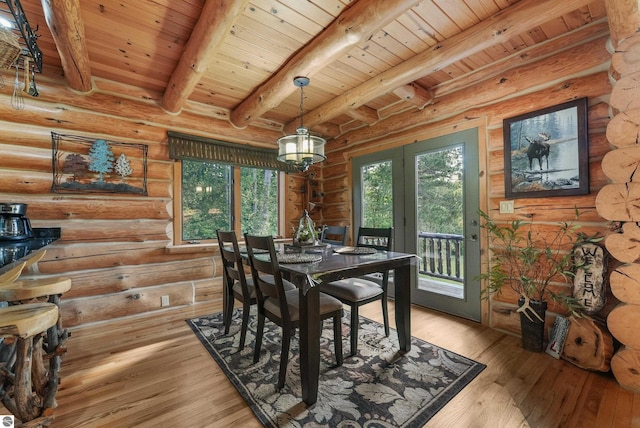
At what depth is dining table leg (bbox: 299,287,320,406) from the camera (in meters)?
1.64

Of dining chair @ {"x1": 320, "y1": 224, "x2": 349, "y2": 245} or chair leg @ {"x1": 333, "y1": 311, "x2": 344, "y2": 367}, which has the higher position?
dining chair @ {"x1": 320, "y1": 224, "x2": 349, "y2": 245}

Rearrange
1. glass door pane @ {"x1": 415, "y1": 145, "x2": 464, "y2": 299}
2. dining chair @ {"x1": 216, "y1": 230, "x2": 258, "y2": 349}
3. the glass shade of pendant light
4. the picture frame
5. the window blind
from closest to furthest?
dining chair @ {"x1": 216, "y1": 230, "x2": 258, "y2": 349}, the glass shade of pendant light, the picture frame, glass door pane @ {"x1": 415, "y1": 145, "x2": 464, "y2": 299}, the window blind

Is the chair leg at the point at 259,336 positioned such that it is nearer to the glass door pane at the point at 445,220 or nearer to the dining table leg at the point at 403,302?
the dining table leg at the point at 403,302

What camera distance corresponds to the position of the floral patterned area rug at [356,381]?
1.56m

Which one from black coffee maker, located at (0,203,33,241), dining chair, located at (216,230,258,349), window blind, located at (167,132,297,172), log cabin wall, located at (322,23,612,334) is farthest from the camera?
window blind, located at (167,132,297,172)

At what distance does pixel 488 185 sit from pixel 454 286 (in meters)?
1.20

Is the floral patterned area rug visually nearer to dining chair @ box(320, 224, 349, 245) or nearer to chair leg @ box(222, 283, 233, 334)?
chair leg @ box(222, 283, 233, 334)

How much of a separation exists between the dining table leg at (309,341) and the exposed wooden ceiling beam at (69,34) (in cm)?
227

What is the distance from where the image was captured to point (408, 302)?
225 cm

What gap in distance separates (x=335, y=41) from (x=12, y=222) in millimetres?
2807

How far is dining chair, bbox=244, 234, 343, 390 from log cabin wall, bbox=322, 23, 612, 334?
1842 millimetres

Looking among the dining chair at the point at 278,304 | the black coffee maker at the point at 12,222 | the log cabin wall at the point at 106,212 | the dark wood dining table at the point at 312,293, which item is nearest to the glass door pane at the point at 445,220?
the dark wood dining table at the point at 312,293

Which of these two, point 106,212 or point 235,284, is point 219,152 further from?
point 235,284

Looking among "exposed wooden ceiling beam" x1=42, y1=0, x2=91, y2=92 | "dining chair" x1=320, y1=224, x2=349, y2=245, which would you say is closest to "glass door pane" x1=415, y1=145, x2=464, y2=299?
"dining chair" x1=320, y1=224, x2=349, y2=245
